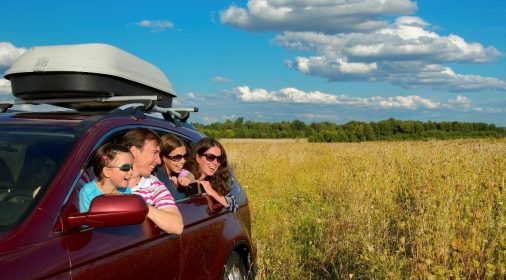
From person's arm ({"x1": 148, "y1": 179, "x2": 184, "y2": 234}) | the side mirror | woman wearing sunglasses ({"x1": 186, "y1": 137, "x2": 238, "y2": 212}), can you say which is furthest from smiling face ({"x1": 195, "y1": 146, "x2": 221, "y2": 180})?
the side mirror

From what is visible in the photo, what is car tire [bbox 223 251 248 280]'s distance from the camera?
427 cm


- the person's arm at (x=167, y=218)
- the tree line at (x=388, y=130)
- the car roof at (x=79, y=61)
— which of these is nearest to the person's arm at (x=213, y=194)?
the person's arm at (x=167, y=218)

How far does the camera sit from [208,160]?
4.44 metres

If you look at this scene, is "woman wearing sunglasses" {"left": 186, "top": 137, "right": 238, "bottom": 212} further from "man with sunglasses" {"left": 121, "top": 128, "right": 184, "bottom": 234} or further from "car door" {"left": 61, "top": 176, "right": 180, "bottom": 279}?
"car door" {"left": 61, "top": 176, "right": 180, "bottom": 279}

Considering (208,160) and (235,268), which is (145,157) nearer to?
(208,160)

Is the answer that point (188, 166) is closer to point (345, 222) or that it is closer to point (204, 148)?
point (204, 148)

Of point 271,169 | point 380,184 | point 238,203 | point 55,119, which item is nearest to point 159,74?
point 238,203

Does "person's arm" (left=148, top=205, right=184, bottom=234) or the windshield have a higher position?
the windshield

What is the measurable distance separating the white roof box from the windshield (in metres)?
1.14

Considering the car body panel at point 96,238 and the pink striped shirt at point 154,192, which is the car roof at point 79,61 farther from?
the pink striped shirt at point 154,192

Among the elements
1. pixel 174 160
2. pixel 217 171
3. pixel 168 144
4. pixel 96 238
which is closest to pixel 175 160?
pixel 174 160

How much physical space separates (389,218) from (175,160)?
3865mm

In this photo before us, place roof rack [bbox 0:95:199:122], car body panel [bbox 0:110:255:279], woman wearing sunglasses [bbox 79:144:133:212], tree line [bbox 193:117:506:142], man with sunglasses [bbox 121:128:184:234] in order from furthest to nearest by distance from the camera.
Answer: tree line [bbox 193:117:506:142] → roof rack [bbox 0:95:199:122] → man with sunglasses [bbox 121:128:184:234] → woman wearing sunglasses [bbox 79:144:133:212] → car body panel [bbox 0:110:255:279]

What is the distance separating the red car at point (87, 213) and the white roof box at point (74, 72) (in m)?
0.01
